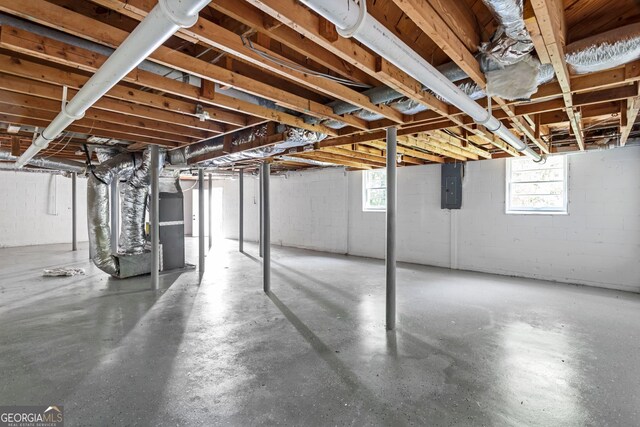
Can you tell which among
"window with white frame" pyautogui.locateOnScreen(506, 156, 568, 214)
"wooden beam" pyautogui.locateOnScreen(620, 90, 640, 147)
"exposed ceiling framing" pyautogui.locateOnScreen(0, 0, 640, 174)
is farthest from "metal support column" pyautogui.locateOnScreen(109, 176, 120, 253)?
"wooden beam" pyautogui.locateOnScreen(620, 90, 640, 147)

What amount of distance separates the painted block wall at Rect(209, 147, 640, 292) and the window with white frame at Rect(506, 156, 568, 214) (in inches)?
4.0

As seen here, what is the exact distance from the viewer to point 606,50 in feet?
5.17

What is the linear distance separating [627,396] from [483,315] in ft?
4.49

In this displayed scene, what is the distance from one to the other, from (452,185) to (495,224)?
963 millimetres

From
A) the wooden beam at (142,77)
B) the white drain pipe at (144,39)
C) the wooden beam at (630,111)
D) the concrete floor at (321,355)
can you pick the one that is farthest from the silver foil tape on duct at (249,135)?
the wooden beam at (630,111)

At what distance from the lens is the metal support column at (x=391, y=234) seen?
2.88m

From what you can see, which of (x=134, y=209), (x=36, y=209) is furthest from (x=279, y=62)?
(x=36, y=209)

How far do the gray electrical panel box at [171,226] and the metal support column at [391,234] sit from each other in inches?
151

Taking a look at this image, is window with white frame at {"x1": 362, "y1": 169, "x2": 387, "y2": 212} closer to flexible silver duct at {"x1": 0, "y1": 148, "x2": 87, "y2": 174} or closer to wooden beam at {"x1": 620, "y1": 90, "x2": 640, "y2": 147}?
wooden beam at {"x1": 620, "y1": 90, "x2": 640, "y2": 147}

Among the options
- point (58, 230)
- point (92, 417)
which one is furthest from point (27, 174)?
point (92, 417)

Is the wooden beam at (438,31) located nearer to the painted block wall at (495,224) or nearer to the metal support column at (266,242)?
A: the metal support column at (266,242)

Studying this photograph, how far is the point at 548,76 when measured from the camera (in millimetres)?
1842

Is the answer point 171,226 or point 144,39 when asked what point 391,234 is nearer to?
point 144,39

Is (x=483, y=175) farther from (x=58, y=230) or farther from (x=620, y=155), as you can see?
(x=58, y=230)
